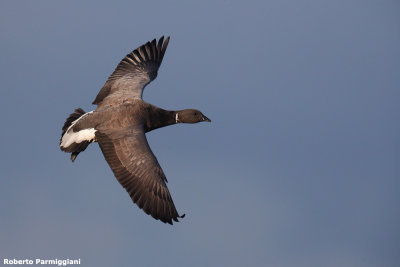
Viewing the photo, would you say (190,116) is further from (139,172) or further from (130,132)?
(139,172)

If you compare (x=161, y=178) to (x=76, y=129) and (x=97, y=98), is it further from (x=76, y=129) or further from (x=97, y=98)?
(x=97, y=98)

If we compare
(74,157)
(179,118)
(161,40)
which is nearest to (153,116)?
(179,118)

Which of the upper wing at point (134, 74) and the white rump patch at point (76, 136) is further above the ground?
the upper wing at point (134, 74)

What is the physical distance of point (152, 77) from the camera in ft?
62.6

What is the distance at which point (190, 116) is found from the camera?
18.0 meters

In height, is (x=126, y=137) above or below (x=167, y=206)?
above

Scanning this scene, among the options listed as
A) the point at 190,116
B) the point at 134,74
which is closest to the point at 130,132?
the point at 190,116

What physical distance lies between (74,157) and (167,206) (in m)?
2.87

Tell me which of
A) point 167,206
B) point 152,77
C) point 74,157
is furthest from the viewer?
point 152,77

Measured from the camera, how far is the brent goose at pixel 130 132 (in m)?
14.9

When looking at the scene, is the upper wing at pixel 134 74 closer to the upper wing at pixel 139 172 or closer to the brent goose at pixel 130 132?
the brent goose at pixel 130 132

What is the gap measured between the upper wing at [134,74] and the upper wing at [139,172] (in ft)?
7.85

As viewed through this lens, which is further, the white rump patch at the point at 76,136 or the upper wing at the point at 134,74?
the upper wing at the point at 134,74

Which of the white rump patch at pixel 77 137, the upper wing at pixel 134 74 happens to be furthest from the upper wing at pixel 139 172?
the upper wing at pixel 134 74
